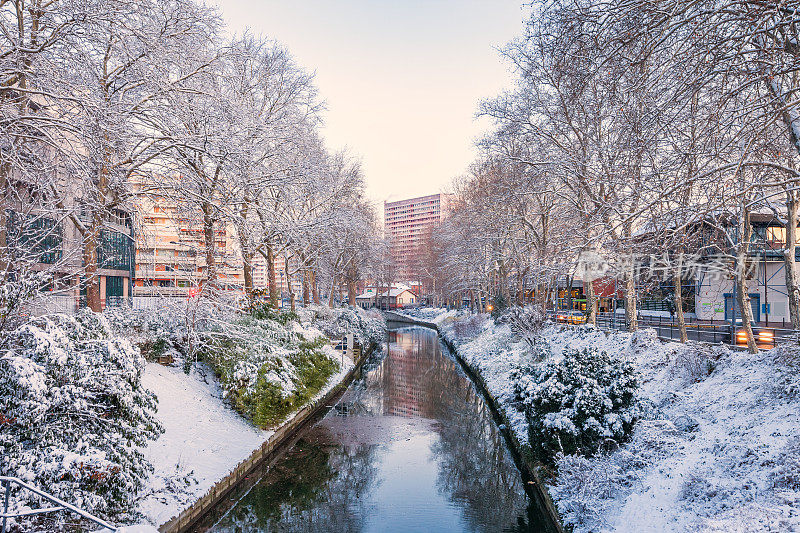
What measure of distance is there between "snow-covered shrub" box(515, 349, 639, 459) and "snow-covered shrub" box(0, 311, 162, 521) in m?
6.66

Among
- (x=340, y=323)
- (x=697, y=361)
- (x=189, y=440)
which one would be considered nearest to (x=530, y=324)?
(x=697, y=361)

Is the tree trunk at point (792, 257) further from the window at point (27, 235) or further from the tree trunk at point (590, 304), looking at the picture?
the window at point (27, 235)

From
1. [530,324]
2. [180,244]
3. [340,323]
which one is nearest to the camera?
[180,244]

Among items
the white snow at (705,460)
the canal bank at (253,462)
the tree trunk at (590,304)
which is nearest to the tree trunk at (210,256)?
the canal bank at (253,462)

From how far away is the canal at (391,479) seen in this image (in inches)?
371

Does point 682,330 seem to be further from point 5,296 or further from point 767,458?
point 5,296

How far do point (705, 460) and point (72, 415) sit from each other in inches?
339

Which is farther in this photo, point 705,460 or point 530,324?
point 530,324

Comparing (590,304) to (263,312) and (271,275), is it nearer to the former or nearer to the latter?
(263,312)

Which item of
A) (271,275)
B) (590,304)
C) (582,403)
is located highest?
(271,275)

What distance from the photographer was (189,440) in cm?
1091

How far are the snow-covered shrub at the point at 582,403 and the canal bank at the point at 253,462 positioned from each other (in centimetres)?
600

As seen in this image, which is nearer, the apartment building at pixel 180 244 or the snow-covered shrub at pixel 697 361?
the snow-covered shrub at pixel 697 361

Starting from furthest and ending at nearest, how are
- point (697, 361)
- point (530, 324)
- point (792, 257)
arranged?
point (530, 324)
point (697, 361)
point (792, 257)
